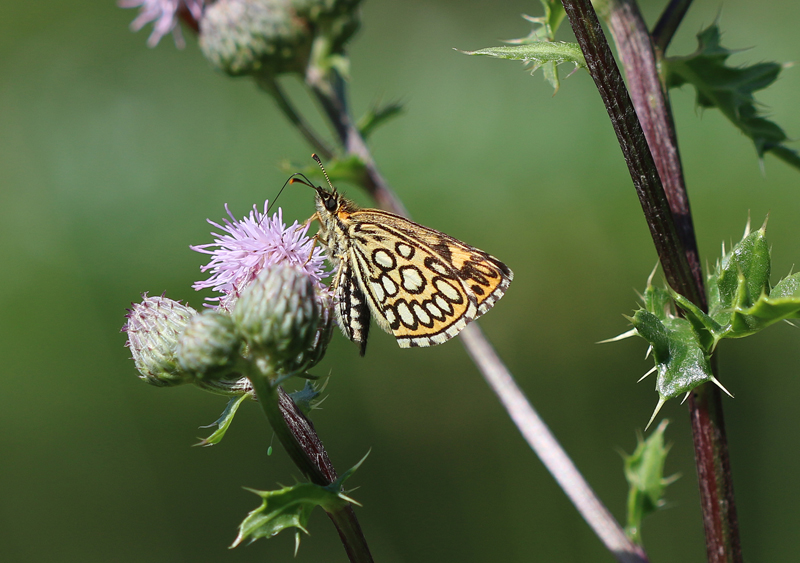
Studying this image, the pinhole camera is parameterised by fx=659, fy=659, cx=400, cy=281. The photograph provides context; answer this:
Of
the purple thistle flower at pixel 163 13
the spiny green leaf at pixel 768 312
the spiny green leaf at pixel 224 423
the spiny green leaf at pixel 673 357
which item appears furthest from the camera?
the purple thistle flower at pixel 163 13

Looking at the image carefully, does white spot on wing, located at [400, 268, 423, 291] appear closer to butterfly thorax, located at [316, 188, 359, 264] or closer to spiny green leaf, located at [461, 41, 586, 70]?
butterfly thorax, located at [316, 188, 359, 264]

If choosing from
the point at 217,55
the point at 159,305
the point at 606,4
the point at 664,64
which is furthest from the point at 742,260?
the point at 217,55

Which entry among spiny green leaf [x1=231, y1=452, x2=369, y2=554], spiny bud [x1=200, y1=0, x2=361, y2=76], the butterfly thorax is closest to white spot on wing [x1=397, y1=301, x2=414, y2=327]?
the butterfly thorax

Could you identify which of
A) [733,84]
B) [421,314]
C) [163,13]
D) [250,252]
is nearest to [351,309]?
[421,314]

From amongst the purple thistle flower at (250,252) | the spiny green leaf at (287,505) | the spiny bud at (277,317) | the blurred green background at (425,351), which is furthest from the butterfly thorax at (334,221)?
the blurred green background at (425,351)

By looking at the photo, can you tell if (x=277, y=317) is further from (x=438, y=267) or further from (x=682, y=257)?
(x=682, y=257)

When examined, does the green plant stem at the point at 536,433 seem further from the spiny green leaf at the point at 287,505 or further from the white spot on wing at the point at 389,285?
the spiny green leaf at the point at 287,505

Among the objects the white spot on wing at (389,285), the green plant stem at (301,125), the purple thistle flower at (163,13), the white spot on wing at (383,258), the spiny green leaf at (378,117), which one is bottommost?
the white spot on wing at (389,285)
